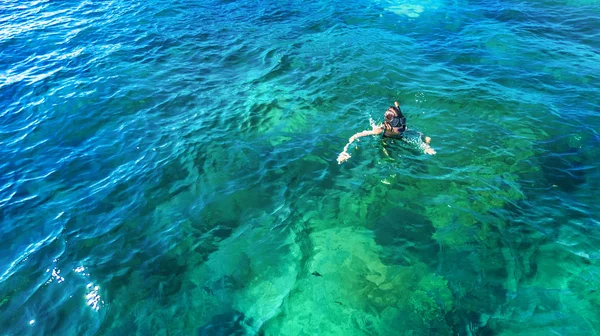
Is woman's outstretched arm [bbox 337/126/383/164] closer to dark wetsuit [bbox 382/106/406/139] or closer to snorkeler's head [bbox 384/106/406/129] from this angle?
dark wetsuit [bbox 382/106/406/139]

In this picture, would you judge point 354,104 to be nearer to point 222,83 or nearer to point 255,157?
point 255,157

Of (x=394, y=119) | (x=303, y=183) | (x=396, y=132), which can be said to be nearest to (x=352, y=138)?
(x=396, y=132)

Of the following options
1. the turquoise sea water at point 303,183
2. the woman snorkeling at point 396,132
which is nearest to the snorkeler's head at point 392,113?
the woman snorkeling at point 396,132

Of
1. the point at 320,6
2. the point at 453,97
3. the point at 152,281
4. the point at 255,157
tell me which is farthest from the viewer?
the point at 320,6

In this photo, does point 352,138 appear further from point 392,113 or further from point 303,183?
point 303,183

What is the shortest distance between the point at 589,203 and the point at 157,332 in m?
16.1

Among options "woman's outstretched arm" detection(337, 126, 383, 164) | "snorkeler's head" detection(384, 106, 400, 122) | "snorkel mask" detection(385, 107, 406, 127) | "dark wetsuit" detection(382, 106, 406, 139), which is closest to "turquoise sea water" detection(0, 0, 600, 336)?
"woman's outstretched arm" detection(337, 126, 383, 164)

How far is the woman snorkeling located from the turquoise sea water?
0.54 m

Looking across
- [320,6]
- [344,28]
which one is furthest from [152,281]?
[320,6]

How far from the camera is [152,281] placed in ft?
39.1

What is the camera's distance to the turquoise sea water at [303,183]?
11055 millimetres

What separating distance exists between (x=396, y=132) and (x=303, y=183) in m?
4.68

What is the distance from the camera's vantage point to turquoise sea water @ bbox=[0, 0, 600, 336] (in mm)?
11055

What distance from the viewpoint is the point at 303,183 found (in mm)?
15328
